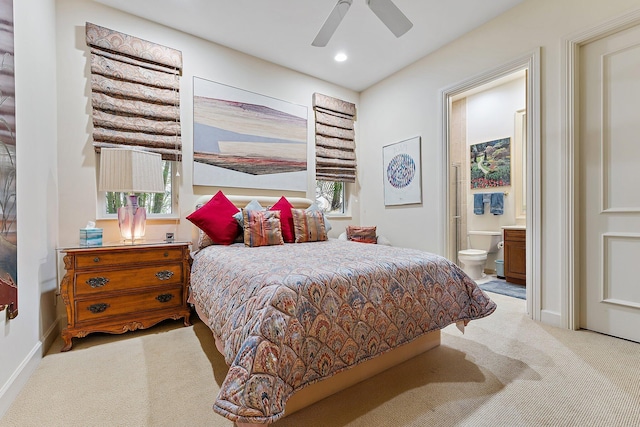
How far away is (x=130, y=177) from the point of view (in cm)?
234

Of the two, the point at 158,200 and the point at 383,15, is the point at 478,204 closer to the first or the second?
the point at 383,15

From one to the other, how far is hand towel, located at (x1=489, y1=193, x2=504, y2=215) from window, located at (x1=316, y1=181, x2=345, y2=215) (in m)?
2.43

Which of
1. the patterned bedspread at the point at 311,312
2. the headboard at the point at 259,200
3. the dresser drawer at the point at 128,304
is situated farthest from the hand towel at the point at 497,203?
the dresser drawer at the point at 128,304

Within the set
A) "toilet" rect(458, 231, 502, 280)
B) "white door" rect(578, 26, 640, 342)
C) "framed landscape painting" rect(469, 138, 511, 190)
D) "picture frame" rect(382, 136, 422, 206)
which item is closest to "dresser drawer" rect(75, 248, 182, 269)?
"picture frame" rect(382, 136, 422, 206)

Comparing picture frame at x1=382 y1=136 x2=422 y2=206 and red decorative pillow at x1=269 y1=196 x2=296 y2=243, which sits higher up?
picture frame at x1=382 y1=136 x2=422 y2=206

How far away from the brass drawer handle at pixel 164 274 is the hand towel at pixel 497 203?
4646 mm

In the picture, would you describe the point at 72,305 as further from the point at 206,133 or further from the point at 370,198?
the point at 370,198

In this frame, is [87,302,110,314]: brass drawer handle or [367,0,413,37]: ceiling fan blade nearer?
[367,0,413,37]: ceiling fan blade

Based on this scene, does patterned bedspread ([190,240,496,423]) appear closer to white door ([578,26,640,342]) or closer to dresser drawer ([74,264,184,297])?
dresser drawer ([74,264,184,297])

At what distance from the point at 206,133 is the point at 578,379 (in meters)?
3.72

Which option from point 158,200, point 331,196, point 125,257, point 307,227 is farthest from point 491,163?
point 125,257

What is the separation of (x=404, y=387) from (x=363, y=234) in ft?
8.11

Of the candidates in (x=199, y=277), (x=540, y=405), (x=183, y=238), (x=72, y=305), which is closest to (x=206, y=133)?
(x=183, y=238)

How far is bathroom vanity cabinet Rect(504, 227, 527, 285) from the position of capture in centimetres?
375
